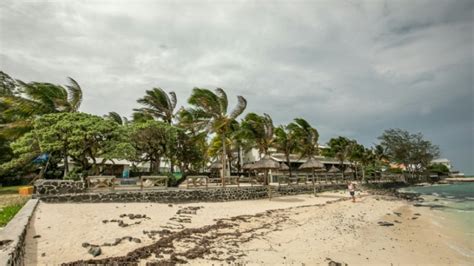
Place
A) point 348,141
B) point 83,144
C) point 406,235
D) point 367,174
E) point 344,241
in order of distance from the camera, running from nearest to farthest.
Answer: point 344,241 → point 406,235 → point 83,144 → point 367,174 → point 348,141

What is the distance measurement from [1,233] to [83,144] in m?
10.8

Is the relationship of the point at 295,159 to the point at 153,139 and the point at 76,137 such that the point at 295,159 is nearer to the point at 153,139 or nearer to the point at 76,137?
the point at 153,139

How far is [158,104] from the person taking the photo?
920 inches

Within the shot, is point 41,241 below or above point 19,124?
below

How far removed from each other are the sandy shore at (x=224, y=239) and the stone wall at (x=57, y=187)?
117 centimetres

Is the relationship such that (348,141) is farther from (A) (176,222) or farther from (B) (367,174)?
(A) (176,222)

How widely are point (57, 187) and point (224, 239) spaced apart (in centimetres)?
906

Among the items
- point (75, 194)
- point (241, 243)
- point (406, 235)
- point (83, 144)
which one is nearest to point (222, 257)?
point (241, 243)

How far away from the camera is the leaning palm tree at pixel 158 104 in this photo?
2322 centimetres

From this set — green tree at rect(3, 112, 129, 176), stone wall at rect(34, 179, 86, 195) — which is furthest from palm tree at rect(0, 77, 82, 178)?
stone wall at rect(34, 179, 86, 195)

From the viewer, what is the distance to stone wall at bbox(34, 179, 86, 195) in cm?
1148

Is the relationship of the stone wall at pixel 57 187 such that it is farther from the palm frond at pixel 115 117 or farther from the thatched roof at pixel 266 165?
the palm frond at pixel 115 117

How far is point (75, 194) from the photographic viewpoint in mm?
12008

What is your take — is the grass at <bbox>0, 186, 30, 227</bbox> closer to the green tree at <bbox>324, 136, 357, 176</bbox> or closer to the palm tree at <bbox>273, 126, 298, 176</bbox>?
the palm tree at <bbox>273, 126, 298, 176</bbox>
